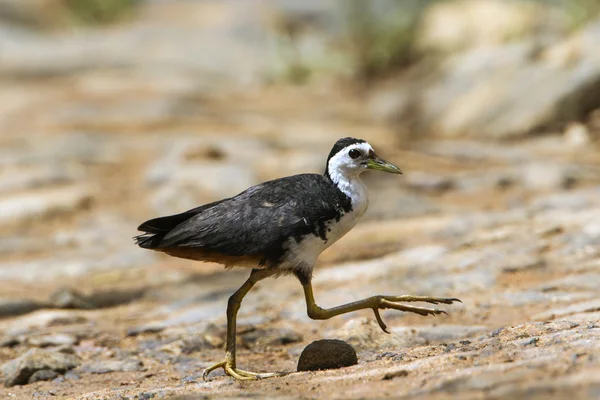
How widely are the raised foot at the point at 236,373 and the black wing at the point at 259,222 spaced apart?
66 centimetres

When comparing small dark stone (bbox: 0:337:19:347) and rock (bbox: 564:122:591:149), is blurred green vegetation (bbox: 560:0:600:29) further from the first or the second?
small dark stone (bbox: 0:337:19:347)

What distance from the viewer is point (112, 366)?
6105mm

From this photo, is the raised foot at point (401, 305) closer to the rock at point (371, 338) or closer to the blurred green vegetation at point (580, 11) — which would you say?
the rock at point (371, 338)

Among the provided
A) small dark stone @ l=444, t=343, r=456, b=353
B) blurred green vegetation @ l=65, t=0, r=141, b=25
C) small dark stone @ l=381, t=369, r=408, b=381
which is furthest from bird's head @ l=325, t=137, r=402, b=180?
blurred green vegetation @ l=65, t=0, r=141, b=25

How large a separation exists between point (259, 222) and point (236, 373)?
900mm

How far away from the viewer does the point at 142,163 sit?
12.2 m

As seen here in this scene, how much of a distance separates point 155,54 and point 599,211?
13.8 meters

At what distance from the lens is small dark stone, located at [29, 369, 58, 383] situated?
5.76 m

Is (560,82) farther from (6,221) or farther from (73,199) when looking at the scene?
(6,221)

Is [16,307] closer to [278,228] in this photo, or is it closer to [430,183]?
[278,228]

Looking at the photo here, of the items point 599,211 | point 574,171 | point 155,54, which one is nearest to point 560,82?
point 574,171

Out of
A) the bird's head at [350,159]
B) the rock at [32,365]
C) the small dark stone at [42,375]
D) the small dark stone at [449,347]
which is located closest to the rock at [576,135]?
the bird's head at [350,159]

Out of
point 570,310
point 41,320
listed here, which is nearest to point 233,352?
point 570,310

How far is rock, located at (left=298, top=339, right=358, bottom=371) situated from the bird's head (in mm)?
1080
